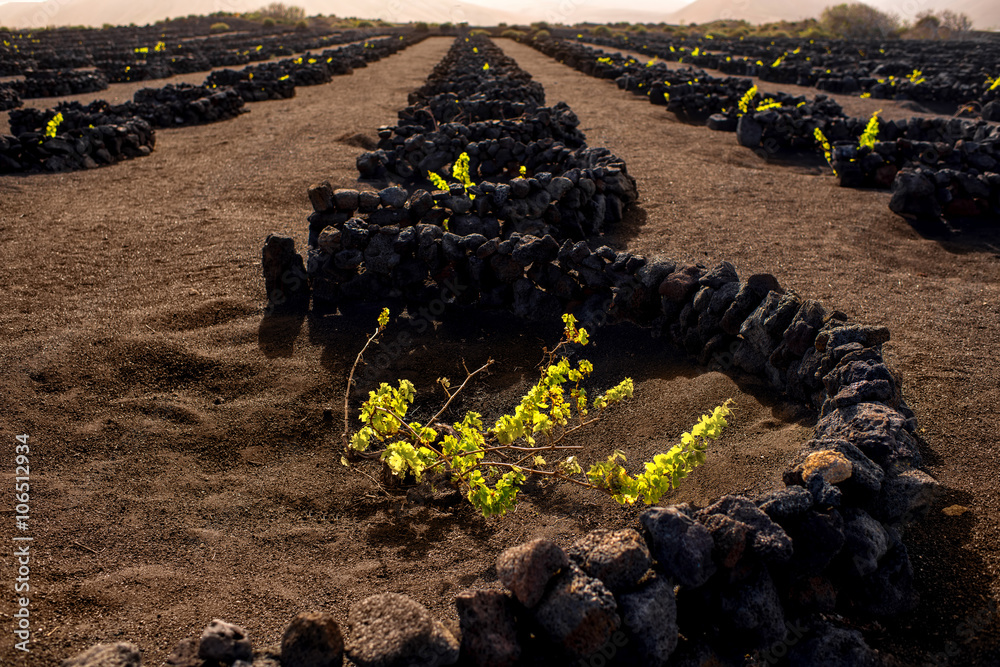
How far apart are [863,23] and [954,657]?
3326 inches

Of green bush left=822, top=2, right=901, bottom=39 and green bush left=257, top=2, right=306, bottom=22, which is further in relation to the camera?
green bush left=257, top=2, right=306, bottom=22

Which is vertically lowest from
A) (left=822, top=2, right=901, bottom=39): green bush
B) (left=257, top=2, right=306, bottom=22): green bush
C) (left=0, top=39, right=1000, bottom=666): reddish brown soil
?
(left=0, top=39, right=1000, bottom=666): reddish brown soil

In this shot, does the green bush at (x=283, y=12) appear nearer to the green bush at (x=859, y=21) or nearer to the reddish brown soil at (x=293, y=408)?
the green bush at (x=859, y=21)

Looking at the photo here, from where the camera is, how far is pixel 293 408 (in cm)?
465

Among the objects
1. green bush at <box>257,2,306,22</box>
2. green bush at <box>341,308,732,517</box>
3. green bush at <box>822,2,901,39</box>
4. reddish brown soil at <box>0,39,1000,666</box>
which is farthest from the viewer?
green bush at <box>257,2,306,22</box>

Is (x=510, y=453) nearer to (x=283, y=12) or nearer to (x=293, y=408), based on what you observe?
(x=293, y=408)

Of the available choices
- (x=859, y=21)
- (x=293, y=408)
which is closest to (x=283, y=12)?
(x=859, y=21)

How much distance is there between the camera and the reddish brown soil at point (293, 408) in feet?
10.0

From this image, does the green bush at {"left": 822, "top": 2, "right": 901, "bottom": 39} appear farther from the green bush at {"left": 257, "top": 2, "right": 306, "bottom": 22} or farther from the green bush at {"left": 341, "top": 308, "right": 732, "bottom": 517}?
the green bush at {"left": 341, "top": 308, "right": 732, "bottom": 517}

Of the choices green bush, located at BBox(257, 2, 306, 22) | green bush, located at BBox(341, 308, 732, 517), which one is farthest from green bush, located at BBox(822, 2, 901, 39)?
green bush, located at BBox(341, 308, 732, 517)

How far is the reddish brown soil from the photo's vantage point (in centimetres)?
306

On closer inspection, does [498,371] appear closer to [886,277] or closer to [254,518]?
[254,518]

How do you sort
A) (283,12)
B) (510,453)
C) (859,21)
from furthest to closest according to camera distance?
(283,12)
(859,21)
(510,453)

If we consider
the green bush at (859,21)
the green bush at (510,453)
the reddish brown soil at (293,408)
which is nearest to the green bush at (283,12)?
the green bush at (859,21)
